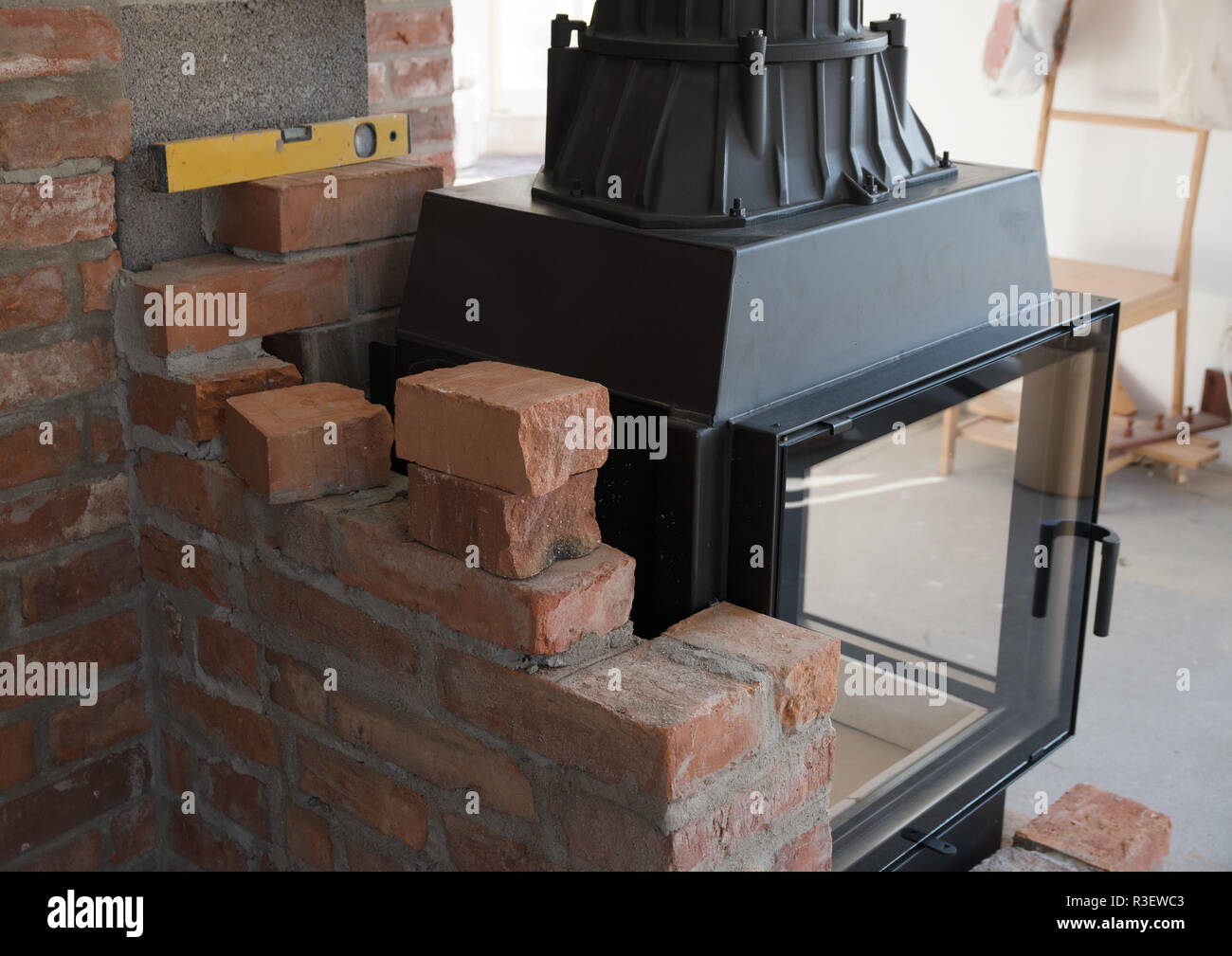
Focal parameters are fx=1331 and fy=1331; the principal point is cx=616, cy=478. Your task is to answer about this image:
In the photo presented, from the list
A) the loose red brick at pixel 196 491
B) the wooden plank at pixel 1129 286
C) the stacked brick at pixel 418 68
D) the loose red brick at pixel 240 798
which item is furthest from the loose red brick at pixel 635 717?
the wooden plank at pixel 1129 286

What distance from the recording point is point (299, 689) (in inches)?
50.5

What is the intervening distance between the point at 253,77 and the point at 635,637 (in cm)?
70

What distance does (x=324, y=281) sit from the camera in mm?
1361

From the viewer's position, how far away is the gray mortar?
4.11 feet

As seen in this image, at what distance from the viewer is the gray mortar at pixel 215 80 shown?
1.25m

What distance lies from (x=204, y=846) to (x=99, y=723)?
0.62 feet

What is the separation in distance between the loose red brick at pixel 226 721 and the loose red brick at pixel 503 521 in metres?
0.38

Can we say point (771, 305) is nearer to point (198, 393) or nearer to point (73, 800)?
point (198, 393)

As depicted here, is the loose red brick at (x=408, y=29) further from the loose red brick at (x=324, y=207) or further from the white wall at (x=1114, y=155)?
the white wall at (x=1114, y=155)

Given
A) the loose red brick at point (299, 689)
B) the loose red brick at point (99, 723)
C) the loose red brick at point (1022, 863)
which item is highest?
the loose red brick at point (299, 689)

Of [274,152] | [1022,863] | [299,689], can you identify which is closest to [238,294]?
[274,152]

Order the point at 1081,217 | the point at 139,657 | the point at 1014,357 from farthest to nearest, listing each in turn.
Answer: the point at 1081,217 < the point at 139,657 < the point at 1014,357
